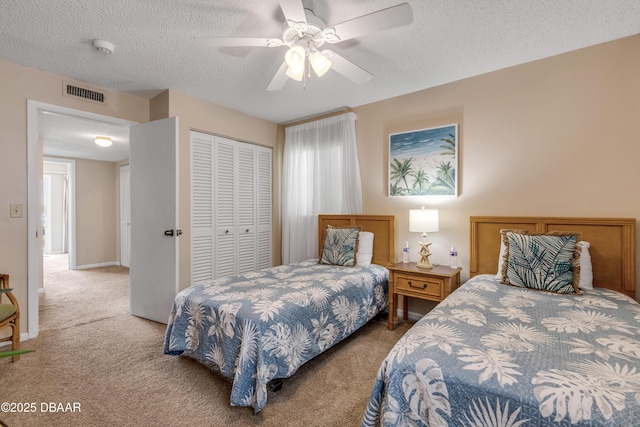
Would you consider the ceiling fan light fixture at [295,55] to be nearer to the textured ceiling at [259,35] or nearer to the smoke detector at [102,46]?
the textured ceiling at [259,35]

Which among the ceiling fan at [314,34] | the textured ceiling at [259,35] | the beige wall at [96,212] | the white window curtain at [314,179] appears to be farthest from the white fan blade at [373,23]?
the beige wall at [96,212]

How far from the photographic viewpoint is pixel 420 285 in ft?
9.00

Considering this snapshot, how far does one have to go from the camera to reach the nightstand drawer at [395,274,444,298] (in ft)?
8.70

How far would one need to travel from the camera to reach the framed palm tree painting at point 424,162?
2.98 metres

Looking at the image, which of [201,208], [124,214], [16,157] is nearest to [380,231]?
[201,208]

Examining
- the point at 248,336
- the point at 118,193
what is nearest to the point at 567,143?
the point at 248,336

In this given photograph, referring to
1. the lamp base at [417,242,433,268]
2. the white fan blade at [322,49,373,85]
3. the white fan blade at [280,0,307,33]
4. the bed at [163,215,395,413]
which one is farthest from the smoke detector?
the lamp base at [417,242,433,268]

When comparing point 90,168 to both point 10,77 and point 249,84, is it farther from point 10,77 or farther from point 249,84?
point 249,84

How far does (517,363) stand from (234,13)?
2.41 meters

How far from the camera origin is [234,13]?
6.33 feet

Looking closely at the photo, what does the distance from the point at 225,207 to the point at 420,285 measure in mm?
2431

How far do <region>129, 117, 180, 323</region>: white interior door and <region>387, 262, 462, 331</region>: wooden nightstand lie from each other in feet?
7.05

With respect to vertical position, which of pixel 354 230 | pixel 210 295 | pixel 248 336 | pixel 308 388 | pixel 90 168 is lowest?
pixel 308 388

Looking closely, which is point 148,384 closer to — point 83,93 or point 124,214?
point 83,93
